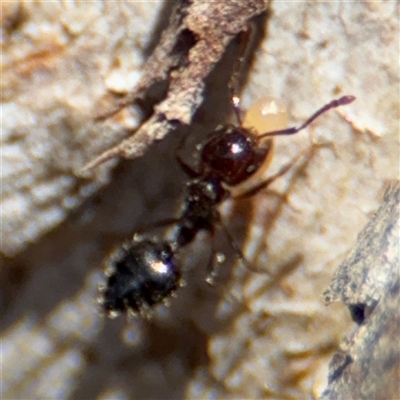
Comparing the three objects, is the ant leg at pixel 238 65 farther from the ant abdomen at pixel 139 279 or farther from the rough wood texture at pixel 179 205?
the ant abdomen at pixel 139 279

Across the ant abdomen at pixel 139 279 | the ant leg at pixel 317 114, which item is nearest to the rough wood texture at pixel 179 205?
the ant leg at pixel 317 114

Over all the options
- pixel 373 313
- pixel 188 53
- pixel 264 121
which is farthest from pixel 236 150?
pixel 373 313

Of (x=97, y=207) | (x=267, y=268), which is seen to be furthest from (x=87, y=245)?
(x=267, y=268)

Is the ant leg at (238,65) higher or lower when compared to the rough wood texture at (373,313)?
higher

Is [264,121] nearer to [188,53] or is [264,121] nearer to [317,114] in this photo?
[317,114]

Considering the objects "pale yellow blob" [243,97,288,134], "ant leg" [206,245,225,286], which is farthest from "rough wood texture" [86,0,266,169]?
"ant leg" [206,245,225,286]

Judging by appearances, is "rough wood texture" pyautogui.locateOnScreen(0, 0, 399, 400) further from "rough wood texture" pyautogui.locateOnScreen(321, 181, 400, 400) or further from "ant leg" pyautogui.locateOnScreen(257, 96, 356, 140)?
"rough wood texture" pyautogui.locateOnScreen(321, 181, 400, 400)
